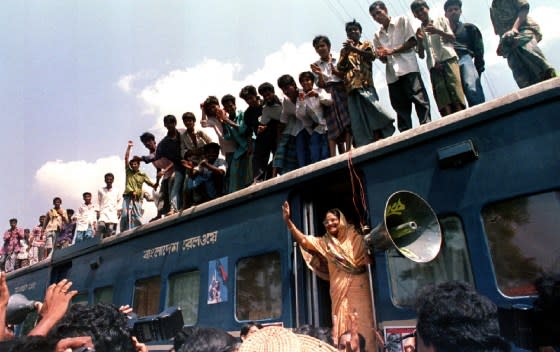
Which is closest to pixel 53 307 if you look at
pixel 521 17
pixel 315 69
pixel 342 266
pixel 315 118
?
pixel 342 266

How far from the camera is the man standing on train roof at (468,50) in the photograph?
3.74 metres

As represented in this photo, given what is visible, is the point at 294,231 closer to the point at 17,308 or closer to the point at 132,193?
the point at 17,308

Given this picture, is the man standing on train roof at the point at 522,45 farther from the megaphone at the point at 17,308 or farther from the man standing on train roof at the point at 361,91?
the megaphone at the point at 17,308

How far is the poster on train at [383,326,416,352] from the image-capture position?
2.80 m

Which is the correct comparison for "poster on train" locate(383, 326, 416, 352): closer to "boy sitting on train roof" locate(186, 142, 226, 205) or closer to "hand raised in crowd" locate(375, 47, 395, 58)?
"hand raised in crowd" locate(375, 47, 395, 58)

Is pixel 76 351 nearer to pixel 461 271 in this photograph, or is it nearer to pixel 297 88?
pixel 461 271

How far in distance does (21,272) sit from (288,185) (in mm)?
6882

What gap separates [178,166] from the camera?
616 cm

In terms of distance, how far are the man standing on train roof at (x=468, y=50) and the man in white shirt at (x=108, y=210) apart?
19.2ft

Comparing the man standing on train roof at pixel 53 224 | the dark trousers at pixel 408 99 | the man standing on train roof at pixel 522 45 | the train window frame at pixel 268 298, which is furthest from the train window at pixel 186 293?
the man standing on train roof at pixel 53 224

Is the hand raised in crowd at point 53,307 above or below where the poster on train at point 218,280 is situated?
below

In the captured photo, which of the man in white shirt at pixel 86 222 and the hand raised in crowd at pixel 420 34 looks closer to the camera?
the hand raised in crowd at pixel 420 34

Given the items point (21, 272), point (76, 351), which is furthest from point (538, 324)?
point (21, 272)

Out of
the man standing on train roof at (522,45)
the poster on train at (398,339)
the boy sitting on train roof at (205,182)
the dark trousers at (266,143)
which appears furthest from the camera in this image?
the boy sitting on train roof at (205,182)
